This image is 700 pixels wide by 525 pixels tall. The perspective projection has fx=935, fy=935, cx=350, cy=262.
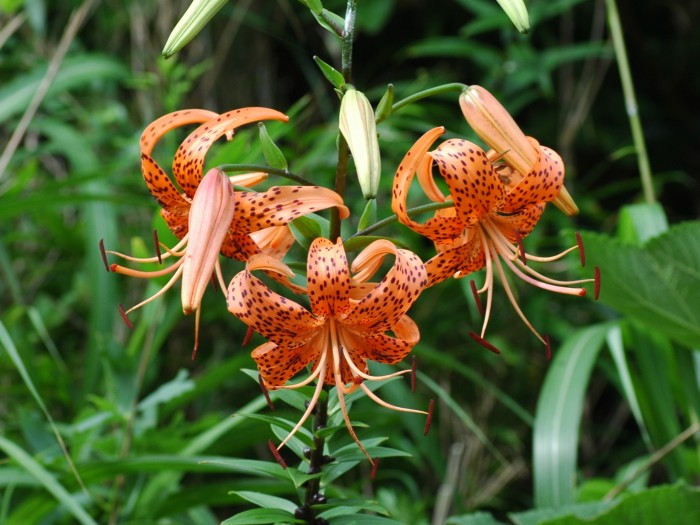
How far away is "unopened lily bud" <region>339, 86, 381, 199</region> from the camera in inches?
28.0

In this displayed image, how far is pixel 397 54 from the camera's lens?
2.46 meters

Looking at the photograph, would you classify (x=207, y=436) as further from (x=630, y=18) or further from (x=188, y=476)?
(x=630, y=18)

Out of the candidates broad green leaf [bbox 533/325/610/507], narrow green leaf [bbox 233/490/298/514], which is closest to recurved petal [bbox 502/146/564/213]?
narrow green leaf [bbox 233/490/298/514]

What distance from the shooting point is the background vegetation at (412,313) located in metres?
1.32

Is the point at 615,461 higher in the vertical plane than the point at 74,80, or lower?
lower

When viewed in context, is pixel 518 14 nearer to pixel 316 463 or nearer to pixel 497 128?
pixel 497 128

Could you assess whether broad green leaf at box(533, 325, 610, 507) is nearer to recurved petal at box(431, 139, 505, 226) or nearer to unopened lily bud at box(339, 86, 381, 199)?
recurved petal at box(431, 139, 505, 226)

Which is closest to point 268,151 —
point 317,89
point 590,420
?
point 317,89

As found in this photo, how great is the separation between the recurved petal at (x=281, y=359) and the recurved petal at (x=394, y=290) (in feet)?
0.20

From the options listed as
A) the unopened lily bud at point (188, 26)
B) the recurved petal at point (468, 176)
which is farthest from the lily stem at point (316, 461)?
the unopened lily bud at point (188, 26)

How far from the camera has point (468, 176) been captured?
816 mm

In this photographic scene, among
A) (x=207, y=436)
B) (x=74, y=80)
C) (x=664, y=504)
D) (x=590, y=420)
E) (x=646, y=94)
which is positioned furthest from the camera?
(x=646, y=94)

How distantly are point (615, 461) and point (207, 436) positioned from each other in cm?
132

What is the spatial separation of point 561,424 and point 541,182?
650mm
